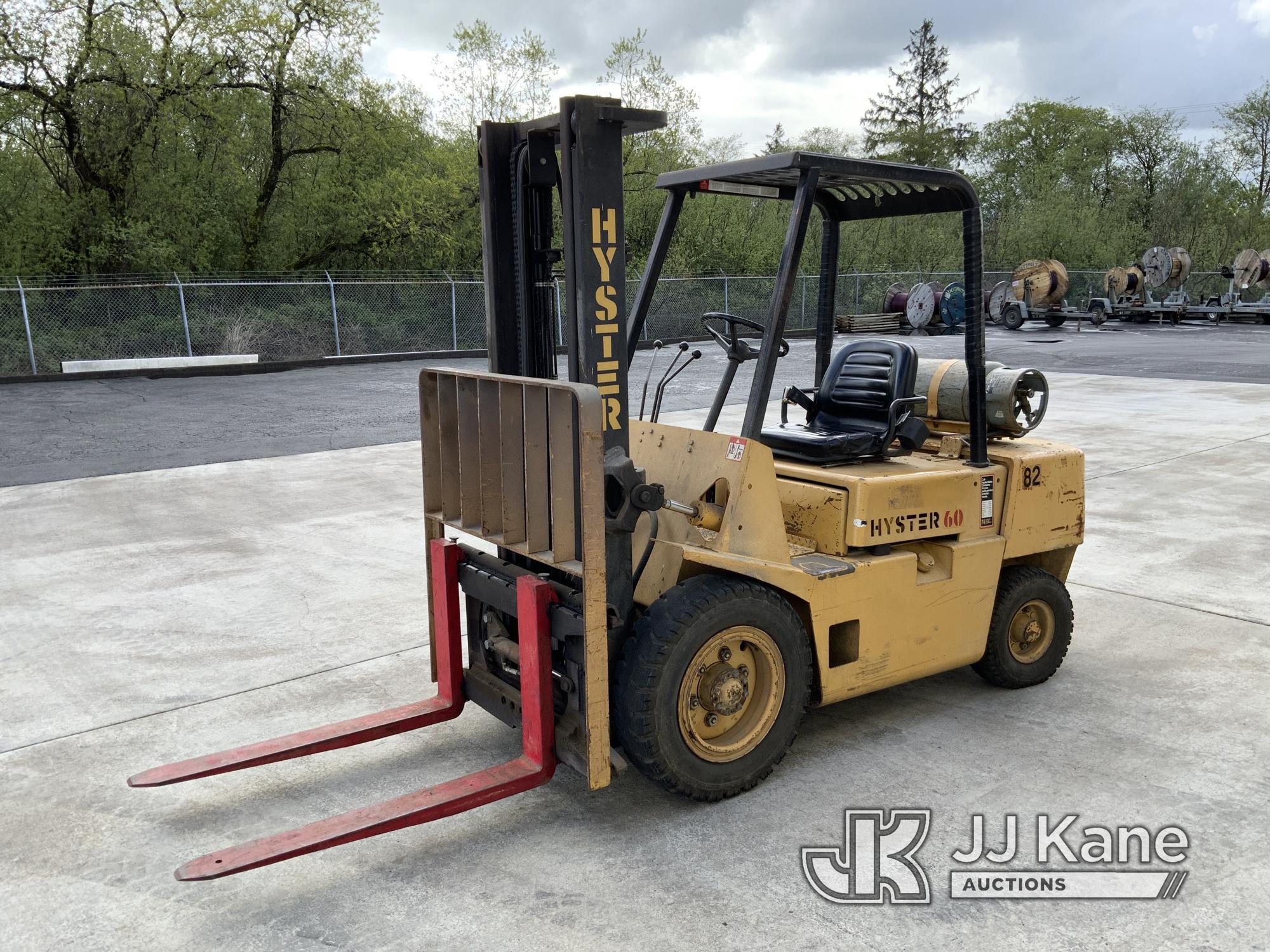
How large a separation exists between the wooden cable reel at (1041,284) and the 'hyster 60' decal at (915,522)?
101 feet

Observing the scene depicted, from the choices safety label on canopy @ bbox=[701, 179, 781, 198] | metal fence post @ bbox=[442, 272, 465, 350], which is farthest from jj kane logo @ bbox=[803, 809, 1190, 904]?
metal fence post @ bbox=[442, 272, 465, 350]

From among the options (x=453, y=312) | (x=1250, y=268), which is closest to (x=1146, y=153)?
(x=1250, y=268)

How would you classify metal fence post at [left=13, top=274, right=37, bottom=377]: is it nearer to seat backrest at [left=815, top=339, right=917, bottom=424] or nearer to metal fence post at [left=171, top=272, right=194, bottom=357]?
metal fence post at [left=171, top=272, right=194, bottom=357]

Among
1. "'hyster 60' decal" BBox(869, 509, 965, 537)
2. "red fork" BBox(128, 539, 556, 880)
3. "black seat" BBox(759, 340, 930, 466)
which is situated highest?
"black seat" BBox(759, 340, 930, 466)

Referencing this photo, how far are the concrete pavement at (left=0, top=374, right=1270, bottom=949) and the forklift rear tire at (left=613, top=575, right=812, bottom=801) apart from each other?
0.19 meters

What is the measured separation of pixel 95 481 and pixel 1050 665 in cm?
899

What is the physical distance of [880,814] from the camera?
3768 millimetres

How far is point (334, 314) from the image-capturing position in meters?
23.2

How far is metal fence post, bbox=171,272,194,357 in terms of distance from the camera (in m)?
21.0

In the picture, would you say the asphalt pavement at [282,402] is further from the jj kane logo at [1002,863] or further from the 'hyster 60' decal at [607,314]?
the jj kane logo at [1002,863]

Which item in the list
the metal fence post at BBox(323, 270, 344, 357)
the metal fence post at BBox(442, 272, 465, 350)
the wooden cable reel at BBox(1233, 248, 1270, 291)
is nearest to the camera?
the metal fence post at BBox(323, 270, 344, 357)

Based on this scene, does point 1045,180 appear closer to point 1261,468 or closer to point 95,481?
point 1261,468

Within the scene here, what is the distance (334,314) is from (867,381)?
20.3 meters

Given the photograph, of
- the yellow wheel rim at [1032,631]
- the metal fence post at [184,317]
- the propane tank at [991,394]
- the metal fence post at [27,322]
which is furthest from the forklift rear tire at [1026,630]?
the metal fence post at [184,317]
